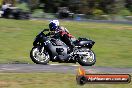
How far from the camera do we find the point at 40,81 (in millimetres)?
13906

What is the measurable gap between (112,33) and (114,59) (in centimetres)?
1251

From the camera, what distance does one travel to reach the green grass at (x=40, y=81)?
13.4m

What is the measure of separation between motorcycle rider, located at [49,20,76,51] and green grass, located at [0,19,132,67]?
120 inches

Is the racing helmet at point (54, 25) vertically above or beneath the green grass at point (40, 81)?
above

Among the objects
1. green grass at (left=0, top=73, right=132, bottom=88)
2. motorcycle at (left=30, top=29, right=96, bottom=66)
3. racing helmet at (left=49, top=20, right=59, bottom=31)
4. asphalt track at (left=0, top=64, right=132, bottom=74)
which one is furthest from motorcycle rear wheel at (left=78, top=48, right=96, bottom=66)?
green grass at (left=0, top=73, right=132, bottom=88)

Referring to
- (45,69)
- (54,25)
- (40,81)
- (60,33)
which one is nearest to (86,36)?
(60,33)

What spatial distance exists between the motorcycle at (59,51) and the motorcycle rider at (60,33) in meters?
0.15

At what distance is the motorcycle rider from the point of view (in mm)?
17297

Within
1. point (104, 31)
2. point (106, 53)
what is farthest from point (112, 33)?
point (106, 53)

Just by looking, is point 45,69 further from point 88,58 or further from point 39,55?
point 88,58

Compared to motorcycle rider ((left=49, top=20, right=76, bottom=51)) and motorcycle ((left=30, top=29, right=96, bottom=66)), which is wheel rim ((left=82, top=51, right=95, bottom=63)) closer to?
motorcycle ((left=30, top=29, right=96, bottom=66))

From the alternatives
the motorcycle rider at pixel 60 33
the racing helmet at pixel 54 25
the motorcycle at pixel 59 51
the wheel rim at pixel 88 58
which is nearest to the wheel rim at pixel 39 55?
the motorcycle at pixel 59 51

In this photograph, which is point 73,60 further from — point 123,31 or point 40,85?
point 123,31

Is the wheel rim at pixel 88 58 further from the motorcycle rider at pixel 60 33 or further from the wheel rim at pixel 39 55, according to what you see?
the wheel rim at pixel 39 55
